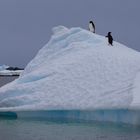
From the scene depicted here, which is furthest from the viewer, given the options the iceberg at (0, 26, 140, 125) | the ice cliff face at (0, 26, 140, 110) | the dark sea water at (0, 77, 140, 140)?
the ice cliff face at (0, 26, 140, 110)

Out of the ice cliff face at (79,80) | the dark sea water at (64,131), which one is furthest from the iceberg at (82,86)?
the dark sea water at (64,131)

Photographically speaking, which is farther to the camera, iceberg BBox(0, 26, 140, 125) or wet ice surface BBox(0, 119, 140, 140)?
iceberg BBox(0, 26, 140, 125)

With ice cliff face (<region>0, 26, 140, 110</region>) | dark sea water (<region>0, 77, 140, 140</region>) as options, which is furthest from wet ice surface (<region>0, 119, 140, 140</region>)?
ice cliff face (<region>0, 26, 140, 110</region>)

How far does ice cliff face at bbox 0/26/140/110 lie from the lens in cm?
1366

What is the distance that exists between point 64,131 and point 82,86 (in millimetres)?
2301

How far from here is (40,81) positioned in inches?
609

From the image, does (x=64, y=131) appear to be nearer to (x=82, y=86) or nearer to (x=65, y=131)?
(x=65, y=131)

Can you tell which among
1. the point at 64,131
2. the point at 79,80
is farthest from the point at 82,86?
the point at 64,131

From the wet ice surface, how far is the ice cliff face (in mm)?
508

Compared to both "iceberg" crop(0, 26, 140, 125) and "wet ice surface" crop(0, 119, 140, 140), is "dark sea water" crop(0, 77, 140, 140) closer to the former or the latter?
"wet ice surface" crop(0, 119, 140, 140)

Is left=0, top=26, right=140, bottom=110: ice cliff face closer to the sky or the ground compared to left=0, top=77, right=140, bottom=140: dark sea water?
closer to the sky

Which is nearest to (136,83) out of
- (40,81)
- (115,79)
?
(115,79)

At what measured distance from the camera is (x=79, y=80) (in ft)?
48.7

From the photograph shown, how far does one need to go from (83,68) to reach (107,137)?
4.09m
